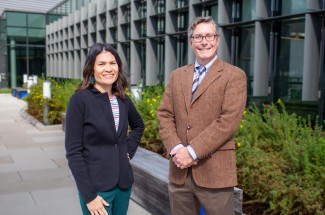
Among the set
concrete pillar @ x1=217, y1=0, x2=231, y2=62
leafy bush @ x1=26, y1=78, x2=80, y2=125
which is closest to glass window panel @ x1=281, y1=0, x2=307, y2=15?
concrete pillar @ x1=217, y1=0, x2=231, y2=62

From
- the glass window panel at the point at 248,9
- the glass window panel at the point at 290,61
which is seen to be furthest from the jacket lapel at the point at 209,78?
the glass window panel at the point at 248,9

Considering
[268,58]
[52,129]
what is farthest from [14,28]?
[268,58]

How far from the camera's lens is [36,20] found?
126ft

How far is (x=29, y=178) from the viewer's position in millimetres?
6551

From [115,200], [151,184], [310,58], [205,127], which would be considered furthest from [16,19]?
[205,127]

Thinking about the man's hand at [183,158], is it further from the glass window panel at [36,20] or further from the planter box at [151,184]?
the glass window panel at [36,20]

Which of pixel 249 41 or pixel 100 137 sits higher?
pixel 249 41

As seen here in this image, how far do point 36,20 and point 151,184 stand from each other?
3701cm

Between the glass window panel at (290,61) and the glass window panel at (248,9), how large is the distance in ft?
4.89

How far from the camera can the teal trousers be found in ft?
8.59

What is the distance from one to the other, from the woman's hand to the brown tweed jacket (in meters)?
0.57

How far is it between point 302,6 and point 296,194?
7.74 meters

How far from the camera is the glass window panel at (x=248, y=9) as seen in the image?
1206 centimetres

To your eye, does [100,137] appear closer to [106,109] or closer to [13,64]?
[106,109]
